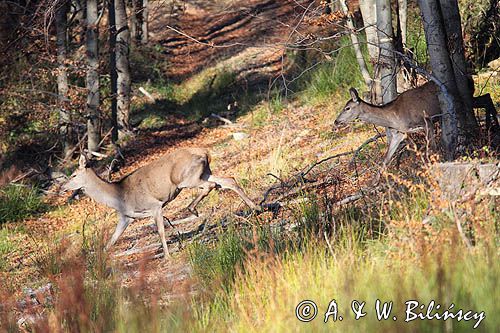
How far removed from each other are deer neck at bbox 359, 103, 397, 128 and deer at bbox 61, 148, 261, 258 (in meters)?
1.93

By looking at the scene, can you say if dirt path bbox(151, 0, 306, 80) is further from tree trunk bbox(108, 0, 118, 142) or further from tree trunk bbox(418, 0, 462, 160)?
tree trunk bbox(418, 0, 462, 160)

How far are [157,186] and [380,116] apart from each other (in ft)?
9.88

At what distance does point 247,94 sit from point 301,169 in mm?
9107

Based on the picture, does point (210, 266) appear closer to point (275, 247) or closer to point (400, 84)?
point (275, 247)

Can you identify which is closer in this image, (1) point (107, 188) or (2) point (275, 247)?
(2) point (275, 247)

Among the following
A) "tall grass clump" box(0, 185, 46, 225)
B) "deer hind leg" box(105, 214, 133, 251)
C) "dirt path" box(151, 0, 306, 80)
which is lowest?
"deer hind leg" box(105, 214, 133, 251)

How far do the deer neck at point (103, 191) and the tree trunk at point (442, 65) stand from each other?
4.57 metres

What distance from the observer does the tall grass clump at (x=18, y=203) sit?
15.7 m

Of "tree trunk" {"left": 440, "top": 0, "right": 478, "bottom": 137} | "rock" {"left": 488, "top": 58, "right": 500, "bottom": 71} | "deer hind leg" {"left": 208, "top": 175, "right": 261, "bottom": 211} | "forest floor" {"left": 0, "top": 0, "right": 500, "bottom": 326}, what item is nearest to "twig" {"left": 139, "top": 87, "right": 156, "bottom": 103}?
"forest floor" {"left": 0, "top": 0, "right": 500, "bottom": 326}

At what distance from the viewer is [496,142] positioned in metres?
10.1

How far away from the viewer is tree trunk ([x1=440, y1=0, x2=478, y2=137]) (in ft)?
31.6

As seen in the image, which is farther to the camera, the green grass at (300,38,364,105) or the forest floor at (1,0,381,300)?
the green grass at (300,38,364,105)

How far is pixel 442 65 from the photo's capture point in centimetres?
937

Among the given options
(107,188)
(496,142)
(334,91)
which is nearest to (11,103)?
(334,91)
